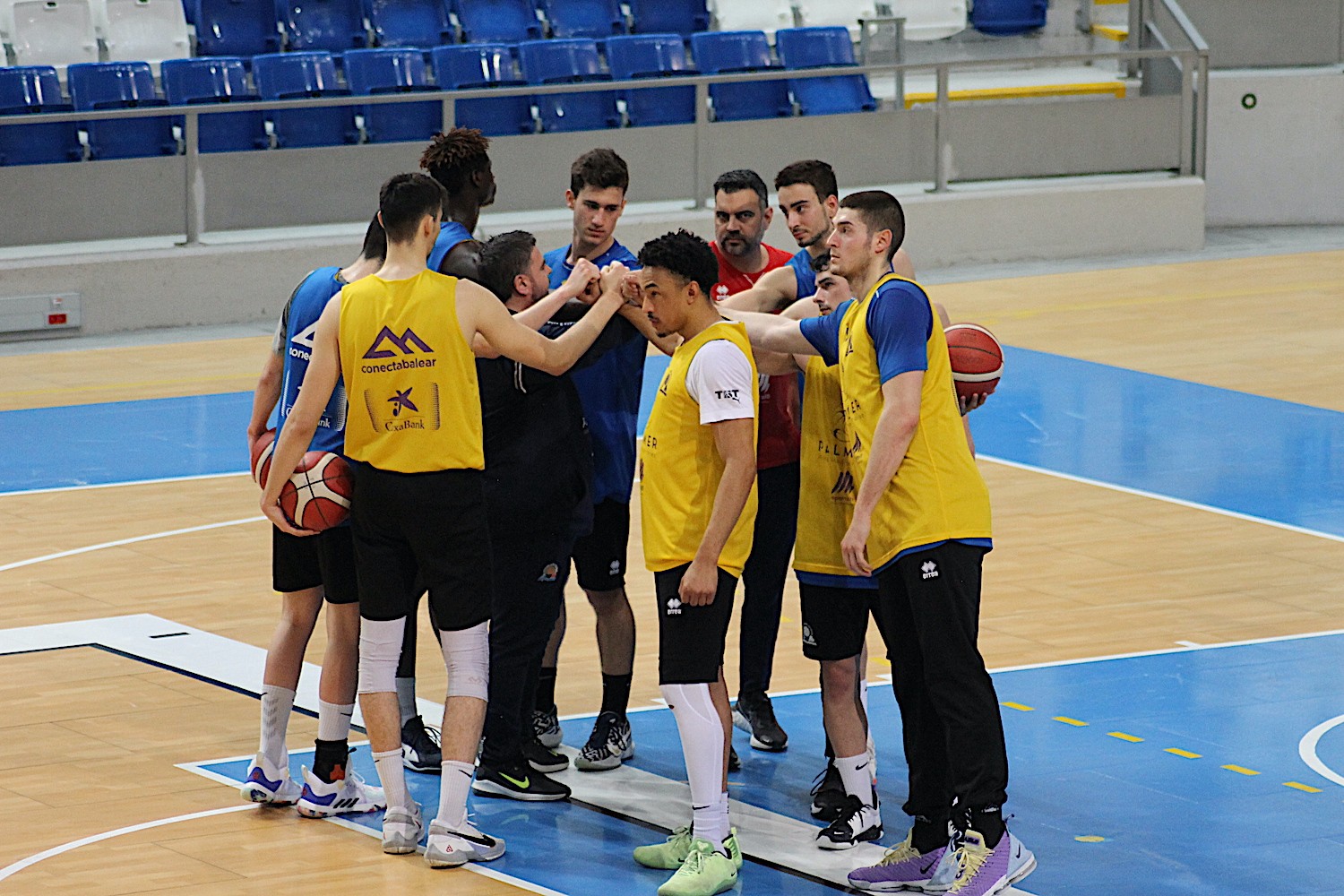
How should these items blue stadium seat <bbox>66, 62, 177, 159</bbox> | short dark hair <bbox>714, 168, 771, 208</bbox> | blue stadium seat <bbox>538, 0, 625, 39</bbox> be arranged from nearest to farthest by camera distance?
1. short dark hair <bbox>714, 168, 771, 208</bbox>
2. blue stadium seat <bbox>66, 62, 177, 159</bbox>
3. blue stadium seat <bbox>538, 0, 625, 39</bbox>

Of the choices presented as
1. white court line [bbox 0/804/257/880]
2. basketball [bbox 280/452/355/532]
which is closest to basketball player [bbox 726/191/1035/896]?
basketball [bbox 280/452/355/532]

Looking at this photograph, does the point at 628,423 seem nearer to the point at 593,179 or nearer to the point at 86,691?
the point at 593,179

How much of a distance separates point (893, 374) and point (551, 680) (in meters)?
2.25

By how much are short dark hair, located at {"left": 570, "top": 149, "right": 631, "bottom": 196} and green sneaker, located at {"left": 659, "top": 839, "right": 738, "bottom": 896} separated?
7.84 feet

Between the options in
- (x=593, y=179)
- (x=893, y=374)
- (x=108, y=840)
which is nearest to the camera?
(x=893, y=374)

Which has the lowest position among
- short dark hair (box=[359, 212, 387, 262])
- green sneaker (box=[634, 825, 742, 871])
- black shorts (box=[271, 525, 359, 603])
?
green sneaker (box=[634, 825, 742, 871])

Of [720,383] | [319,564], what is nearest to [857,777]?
[720,383]

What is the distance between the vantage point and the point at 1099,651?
8.86 meters

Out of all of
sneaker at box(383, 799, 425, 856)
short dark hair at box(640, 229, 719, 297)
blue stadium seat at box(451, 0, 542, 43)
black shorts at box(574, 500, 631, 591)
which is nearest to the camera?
short dark hair at box(640, 229, 719, 297)

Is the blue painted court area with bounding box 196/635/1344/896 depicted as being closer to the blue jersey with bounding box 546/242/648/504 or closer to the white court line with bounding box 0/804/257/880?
the white court line with bounding box 0/804/257/880

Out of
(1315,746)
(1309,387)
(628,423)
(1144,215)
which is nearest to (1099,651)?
(1315,746)

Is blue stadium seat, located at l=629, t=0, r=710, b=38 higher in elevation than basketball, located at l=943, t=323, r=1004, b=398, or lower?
higher

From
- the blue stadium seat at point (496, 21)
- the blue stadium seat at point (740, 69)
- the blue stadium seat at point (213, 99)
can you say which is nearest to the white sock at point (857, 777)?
the blue stadium seat at point (213, 99)

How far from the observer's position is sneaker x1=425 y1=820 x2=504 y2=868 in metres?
6.52
